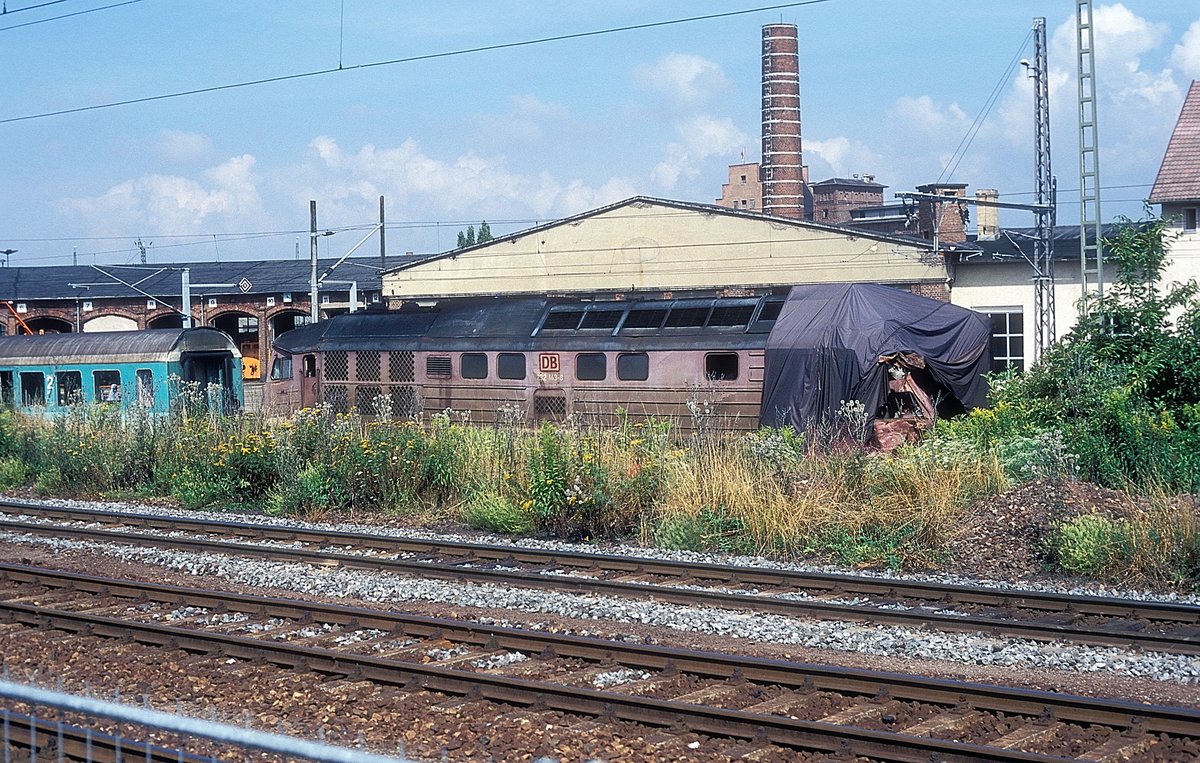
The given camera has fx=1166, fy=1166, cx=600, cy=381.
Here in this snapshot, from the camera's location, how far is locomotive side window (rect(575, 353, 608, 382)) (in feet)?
68.3

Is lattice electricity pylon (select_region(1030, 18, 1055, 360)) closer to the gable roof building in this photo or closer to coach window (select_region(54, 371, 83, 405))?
the gable roof building

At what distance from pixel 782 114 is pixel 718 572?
53.7 meters

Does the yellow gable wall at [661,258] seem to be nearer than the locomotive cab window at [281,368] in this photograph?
No

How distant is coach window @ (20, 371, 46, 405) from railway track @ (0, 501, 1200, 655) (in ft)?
43.3

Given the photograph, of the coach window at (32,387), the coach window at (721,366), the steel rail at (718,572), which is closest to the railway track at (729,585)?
the steel rail at (718,572)

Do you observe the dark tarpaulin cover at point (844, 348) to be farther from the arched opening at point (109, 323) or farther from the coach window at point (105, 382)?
the arched opening at point (109, 323)

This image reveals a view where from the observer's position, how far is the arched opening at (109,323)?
179 ft

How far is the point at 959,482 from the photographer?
44.9ft

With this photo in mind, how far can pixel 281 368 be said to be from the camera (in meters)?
25.6

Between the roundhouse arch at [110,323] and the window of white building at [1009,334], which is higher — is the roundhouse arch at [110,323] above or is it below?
above


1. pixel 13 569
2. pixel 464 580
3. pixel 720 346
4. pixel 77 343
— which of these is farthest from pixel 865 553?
pixel 77 343

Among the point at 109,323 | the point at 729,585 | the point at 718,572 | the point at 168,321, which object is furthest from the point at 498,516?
the point at 109,323

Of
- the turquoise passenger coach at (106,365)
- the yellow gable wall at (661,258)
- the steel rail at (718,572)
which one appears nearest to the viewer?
the steel rail at (718,572)

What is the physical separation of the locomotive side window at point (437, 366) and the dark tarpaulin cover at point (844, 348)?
21.0 ft
